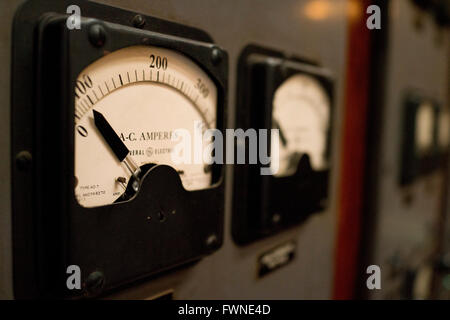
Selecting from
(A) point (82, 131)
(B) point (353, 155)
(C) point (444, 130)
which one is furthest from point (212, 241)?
(C) point (444, 130)

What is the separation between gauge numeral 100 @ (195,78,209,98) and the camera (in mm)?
571

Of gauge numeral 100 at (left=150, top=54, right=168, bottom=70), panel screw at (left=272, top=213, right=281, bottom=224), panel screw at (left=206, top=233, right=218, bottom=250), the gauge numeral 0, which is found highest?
gauge numeral 100 at (left=150, top=54, right=168, bottom=70)

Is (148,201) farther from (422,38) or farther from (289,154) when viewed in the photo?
(422,38)

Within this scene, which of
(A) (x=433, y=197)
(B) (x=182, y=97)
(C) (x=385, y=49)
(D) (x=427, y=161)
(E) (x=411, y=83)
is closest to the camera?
(B) (x=182, y=97)

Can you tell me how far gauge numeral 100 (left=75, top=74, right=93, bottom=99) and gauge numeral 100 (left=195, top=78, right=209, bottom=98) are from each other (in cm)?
17

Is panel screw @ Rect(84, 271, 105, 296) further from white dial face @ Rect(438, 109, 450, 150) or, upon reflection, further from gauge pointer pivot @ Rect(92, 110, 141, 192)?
white dial face @ Rect(438, 109, 450, 150)

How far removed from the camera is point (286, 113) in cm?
74

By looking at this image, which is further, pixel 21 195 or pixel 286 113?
pixel 286 113

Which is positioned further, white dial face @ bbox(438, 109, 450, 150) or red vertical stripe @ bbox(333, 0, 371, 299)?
white dial face @ bbox(438, 109, 450, 150)

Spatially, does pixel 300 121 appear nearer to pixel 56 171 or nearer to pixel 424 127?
pixel 56 171

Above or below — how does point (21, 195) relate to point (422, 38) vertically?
below

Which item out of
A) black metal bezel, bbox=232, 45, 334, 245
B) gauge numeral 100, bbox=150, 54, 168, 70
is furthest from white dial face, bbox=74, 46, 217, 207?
black metal bezel, bbox=232, 45, 334, 245
